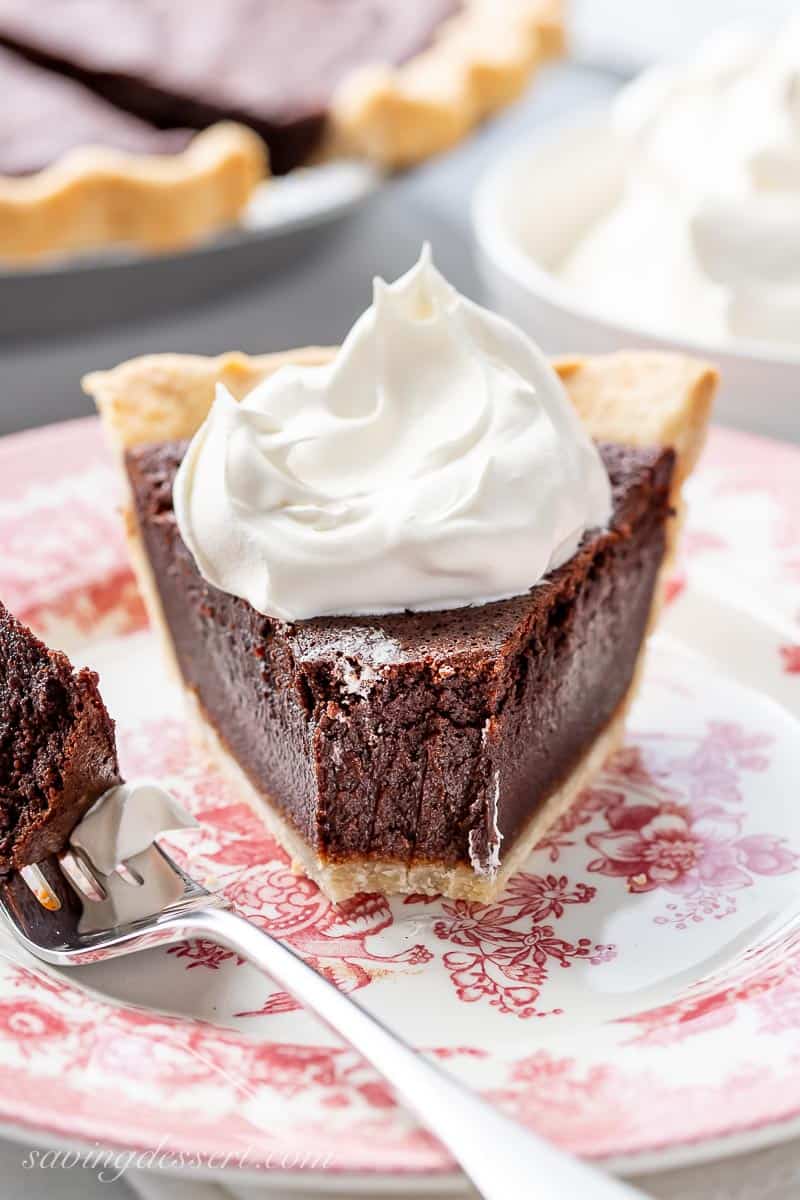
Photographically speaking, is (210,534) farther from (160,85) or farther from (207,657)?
(160,85)

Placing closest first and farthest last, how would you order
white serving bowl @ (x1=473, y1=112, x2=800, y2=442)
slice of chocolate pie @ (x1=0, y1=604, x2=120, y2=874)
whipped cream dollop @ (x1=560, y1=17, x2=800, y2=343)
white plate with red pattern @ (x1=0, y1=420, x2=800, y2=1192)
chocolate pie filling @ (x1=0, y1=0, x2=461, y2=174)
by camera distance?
1. white plate with red pattern @ (x1=0, y1=420, x2=800, y2=1192)
2. slice of chocolate pie @ (x1=0, y1=604, x2=120, y2=874)
3. white serving bowl @ (x1=473, y1=112, x2=800, y2=442)
4. whipped cream dollop @ (x1=560, y1=17, x2=800, y2=343)
5. chocolate pie filling @ (x1=0, y1=0, x2=461, y2=174)

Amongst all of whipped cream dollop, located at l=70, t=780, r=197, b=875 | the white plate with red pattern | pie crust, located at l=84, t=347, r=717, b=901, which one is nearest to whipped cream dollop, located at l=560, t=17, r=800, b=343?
the white plate with red pattern

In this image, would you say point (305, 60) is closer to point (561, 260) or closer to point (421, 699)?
point (561, 260)

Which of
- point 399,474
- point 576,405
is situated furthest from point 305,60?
point 399,474

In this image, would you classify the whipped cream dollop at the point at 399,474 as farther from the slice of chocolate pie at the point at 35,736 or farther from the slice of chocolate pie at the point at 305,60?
the slice of chocolate pie at the point at 305,60

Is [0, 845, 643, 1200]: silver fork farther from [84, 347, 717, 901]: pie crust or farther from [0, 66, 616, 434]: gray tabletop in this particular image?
[0, 66, 616, 434]: gray tabletop

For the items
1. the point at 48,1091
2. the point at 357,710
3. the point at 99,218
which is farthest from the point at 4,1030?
Result: the point at 99,218

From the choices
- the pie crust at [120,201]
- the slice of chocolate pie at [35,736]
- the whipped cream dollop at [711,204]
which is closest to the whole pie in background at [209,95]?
the pie crust at [120,201]
